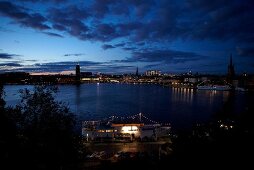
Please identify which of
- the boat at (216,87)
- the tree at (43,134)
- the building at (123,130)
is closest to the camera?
the tree at (43,134)

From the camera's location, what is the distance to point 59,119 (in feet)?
32.1

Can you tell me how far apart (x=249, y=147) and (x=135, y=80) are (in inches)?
7399

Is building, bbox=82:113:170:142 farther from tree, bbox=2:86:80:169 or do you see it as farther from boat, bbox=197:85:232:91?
boat, bbox=197:85:232:91

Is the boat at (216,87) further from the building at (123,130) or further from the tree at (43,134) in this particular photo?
the tree at (43,134)

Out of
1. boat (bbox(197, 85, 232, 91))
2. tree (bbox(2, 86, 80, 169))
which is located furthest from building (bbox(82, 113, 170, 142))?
boat (bbox(197, 85, 232, 91))

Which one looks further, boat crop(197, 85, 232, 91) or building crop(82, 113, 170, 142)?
boat crop(197, 85, 232, 91)

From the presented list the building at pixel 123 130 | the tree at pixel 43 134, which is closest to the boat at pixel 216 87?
the building at pixel 123 130

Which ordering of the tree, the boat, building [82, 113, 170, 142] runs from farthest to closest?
the boat < building [82, 113, 170, 142] < the tree

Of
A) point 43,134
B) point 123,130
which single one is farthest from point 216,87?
point 43,134

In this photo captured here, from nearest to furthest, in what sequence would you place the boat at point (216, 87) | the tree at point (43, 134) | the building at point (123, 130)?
the tree at point (43, 134) → the building at point (123, 130) → the boat at point (216, 87)

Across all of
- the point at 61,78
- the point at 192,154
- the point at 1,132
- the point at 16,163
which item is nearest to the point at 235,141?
the point at 192,154

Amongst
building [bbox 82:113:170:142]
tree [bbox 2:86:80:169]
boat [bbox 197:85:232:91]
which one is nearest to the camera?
tree [bbox 2:86:80:169]

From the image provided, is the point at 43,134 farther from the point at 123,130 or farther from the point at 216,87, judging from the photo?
the point at 216,87

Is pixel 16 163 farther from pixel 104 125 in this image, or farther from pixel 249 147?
pixel 104 125
